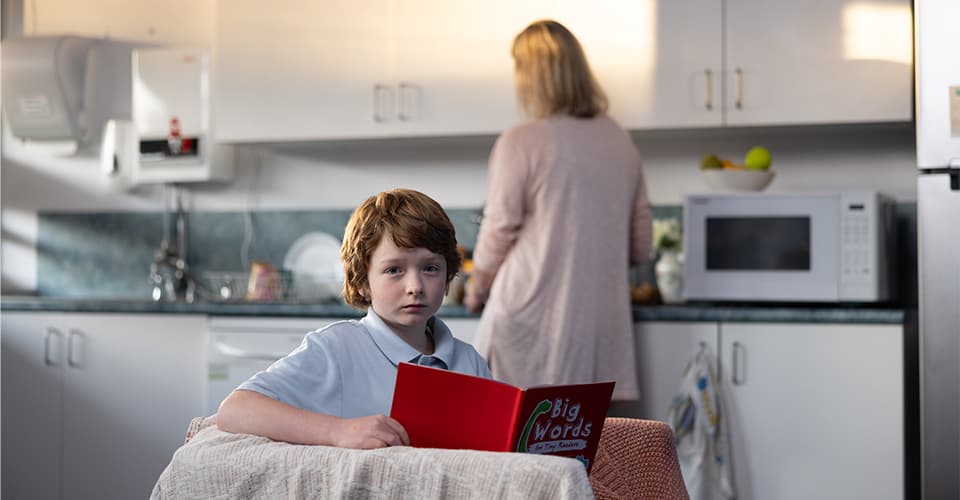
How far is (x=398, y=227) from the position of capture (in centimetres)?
140

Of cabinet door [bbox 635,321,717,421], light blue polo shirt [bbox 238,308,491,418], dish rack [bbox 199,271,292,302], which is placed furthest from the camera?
dish rack [bbox 199,271,292,302]

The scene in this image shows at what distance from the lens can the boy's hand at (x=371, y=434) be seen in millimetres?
1098

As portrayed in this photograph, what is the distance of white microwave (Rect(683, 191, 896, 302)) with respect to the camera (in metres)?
3.06

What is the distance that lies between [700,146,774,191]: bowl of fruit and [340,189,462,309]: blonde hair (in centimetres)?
195

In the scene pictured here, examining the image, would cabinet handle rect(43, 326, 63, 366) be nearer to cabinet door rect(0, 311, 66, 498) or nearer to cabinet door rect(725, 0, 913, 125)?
cabinet door rect(0, 311, 66, 498)

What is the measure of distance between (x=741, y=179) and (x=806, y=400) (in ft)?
2.15

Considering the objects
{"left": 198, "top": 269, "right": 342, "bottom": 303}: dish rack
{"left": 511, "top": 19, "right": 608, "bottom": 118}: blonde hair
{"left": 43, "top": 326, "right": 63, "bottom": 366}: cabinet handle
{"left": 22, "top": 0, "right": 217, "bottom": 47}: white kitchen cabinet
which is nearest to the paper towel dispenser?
{"left": 22, "top": 0, "right": 217, "bottom": 47}: white kitchen cabinet

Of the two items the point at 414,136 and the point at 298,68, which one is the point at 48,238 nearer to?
the point at 298,68

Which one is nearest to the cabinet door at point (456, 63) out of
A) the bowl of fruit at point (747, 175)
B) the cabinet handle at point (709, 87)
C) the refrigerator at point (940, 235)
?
the cabinet handle at point (709, 87)

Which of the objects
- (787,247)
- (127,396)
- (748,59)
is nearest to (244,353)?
(127,396)

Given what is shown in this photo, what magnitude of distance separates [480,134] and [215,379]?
1074 mm

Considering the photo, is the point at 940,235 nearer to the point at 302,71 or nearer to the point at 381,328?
the point at 381,328

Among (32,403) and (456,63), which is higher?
(456,63)

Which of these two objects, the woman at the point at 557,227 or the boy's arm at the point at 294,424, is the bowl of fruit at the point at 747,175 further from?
the boy's arm at the point at 294,424
